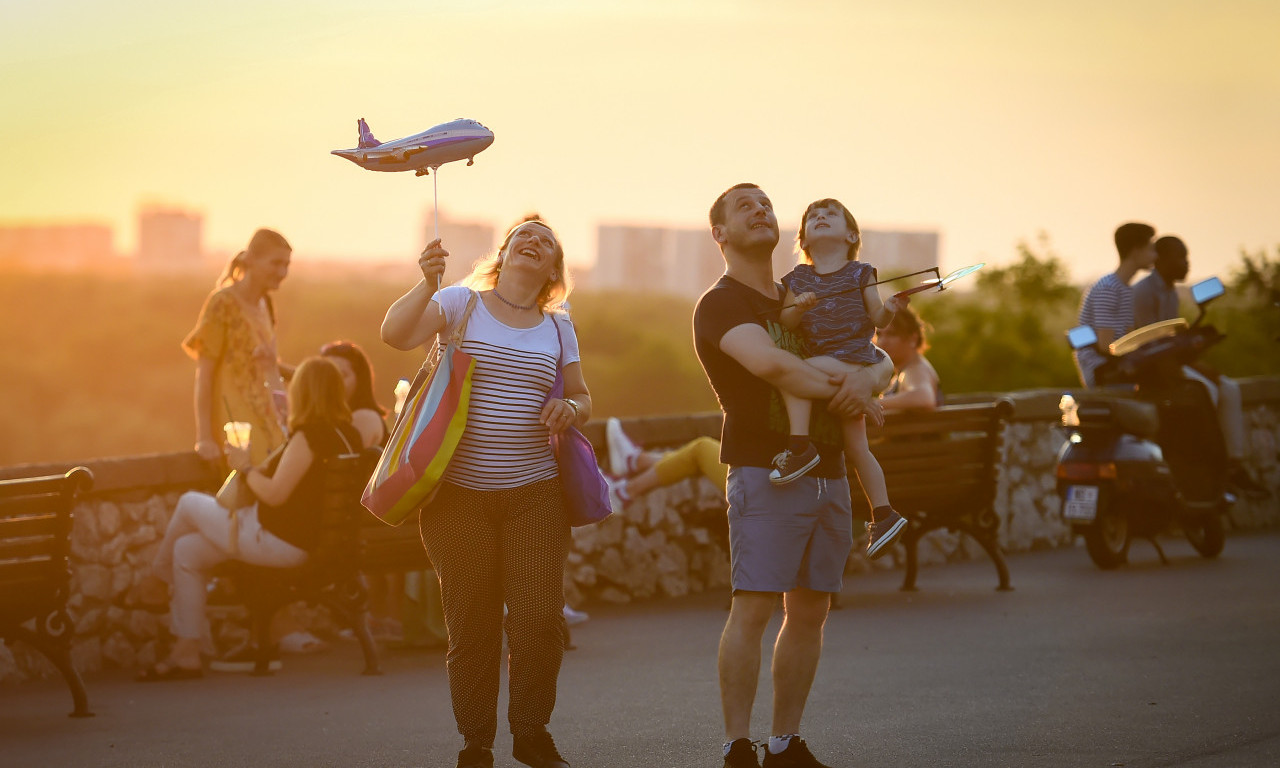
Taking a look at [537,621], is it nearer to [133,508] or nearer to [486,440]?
[486,440]

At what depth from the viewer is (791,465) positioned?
17.9ft

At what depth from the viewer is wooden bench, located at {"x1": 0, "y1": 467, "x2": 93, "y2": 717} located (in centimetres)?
749

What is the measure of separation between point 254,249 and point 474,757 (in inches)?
178

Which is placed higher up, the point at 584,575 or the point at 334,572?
the point at 334,572

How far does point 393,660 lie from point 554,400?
372 cm

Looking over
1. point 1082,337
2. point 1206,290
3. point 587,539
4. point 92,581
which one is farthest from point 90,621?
point 1206,290

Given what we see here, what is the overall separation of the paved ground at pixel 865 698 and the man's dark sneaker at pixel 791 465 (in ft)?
3.78

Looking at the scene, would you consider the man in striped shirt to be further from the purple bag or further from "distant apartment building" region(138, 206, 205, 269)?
"distant apartment building" region(138, 206, 205, 269)

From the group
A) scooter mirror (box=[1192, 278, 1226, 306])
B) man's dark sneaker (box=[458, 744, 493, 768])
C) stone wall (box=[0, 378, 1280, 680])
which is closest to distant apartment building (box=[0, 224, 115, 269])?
stone wall (box=[0, 378, 1280, 680])

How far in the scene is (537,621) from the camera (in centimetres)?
566

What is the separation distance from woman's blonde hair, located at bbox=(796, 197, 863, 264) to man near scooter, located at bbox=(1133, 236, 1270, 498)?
6.71 metres

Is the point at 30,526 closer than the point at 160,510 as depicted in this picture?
Yes

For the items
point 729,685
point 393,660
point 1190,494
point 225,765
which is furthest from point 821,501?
point 1190,494

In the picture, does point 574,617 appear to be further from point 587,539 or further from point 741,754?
point 741,754
